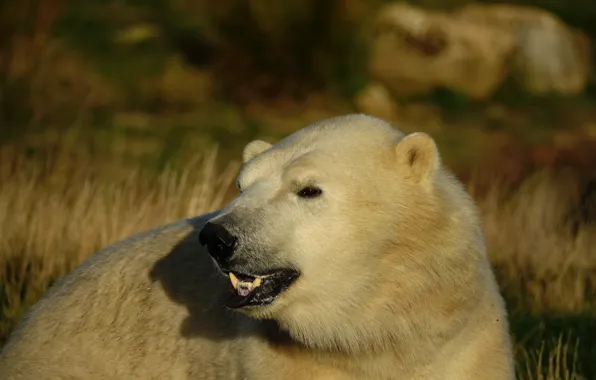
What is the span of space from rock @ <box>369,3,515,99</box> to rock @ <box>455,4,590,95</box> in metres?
0.34

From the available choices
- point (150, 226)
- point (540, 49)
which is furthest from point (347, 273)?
point (540, 49)

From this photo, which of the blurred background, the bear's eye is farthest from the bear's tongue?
the blurred background

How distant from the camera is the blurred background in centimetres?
1232

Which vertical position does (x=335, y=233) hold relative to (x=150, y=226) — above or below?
above

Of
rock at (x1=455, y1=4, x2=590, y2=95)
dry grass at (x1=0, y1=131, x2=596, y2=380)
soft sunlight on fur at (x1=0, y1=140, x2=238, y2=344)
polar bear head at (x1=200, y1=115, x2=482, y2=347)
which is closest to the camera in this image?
polar bear head at (x1=200, y1=115, x2=482, y2=347)

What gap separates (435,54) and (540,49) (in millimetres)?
2260

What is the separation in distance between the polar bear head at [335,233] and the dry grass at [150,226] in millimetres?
1658

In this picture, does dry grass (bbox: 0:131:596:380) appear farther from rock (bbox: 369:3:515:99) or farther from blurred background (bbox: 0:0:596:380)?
rock (bbox: 369:3:515:99)

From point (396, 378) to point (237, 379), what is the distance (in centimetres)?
65

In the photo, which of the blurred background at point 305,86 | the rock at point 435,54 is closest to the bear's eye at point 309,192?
the blurred background at point 305,86

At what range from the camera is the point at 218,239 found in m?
4.21

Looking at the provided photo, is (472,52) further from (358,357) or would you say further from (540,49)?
(358,357)

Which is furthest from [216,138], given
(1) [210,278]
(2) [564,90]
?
(1) [210,278]

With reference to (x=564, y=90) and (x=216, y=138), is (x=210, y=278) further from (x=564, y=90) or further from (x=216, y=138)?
(x=564, y=90)
